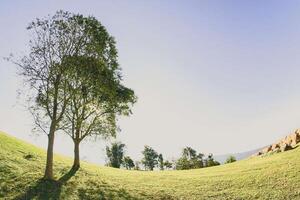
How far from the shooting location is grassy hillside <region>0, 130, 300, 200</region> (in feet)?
120

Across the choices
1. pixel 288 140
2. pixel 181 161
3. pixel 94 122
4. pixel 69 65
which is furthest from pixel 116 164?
pixel 69 65

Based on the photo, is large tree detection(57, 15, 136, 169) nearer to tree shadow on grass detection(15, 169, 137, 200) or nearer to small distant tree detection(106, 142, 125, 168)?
tree shadow on grass detection(15, 169, 137, 200)

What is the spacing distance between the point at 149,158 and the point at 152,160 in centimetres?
161

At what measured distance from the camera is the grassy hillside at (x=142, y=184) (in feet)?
120

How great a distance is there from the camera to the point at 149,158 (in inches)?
6314

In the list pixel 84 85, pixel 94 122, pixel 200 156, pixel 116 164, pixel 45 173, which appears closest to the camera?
pixel 45 173

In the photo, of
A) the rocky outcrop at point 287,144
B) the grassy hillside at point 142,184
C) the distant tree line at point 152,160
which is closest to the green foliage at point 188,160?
the distant tree line at point 152,160

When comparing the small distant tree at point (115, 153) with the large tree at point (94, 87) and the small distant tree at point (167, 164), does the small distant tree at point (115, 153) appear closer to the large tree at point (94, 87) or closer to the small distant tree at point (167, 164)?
the small distant tree at point (167, 164)

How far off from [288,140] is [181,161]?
87.8 m

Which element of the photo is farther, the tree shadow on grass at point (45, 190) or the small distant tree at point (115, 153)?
the small distant tree at point (115, 153)

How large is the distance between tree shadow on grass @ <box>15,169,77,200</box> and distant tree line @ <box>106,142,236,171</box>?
100860 mm

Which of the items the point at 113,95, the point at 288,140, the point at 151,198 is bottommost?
the point at 151,198

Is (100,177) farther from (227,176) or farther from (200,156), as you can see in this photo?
(200,156)

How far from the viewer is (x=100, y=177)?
151ft
